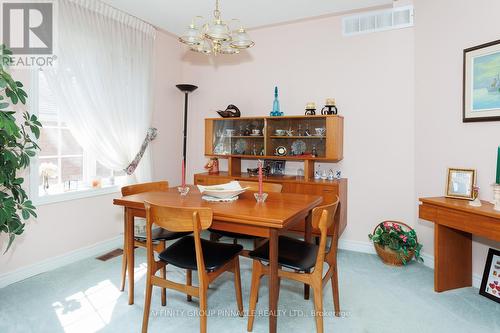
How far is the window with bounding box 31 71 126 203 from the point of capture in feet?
9.25

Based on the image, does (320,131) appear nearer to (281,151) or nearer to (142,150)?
(281,151)

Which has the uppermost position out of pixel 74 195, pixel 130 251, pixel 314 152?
pixel 314 152

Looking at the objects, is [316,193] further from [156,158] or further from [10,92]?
[10,92]

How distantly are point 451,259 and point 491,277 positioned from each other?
0.94ft

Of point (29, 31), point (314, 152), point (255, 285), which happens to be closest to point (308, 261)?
point (255, 285)

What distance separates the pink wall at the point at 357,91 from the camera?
3.29m

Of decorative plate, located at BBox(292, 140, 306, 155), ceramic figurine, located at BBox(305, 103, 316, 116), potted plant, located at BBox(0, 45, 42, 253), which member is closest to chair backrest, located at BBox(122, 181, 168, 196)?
potted plant, located at BBox(0, 45, 42, 253)

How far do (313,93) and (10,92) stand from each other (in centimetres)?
293

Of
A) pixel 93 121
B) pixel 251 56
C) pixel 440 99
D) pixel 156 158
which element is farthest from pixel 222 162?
pixel 440 99

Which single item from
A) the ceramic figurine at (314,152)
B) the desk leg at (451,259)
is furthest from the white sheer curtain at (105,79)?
the desk leg at (451,259)

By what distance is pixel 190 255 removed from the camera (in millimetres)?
2012

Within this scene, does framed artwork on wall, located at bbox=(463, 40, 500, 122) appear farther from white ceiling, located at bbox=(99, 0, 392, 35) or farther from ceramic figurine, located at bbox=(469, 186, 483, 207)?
white ceiling, located at bbox=(99, 0, 392, 35)

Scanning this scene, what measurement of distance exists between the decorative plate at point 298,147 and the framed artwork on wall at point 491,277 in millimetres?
1945

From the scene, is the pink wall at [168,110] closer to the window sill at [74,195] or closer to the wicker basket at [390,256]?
the window sill at [74,195]
